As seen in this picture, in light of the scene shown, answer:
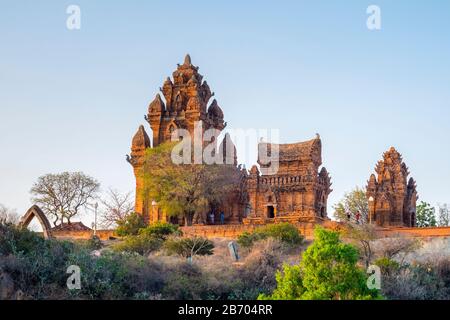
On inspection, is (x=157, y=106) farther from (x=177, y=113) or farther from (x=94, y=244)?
(x=94, y=244)

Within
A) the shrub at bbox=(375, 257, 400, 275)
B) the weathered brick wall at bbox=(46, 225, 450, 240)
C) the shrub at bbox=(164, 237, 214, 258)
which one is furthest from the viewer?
the weathered brick wall at bbox=(46, 225, 450, 240)

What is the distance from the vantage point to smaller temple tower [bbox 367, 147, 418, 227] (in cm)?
5788

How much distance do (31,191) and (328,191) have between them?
1972 centimetres

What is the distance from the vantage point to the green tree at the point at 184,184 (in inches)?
2302

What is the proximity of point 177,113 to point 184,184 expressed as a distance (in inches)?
281

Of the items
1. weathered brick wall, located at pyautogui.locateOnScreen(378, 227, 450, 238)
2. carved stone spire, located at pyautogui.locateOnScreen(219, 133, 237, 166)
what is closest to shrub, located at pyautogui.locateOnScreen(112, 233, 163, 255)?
weathered brick wall, located at pyautogui.locateOnScreen(378, 227, 450, 238)

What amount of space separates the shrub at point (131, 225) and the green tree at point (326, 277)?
25.0 metres

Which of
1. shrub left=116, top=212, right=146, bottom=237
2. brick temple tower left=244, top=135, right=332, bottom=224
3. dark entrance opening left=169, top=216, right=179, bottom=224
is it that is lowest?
shrub left=116, top=212, right=146, bottom=237

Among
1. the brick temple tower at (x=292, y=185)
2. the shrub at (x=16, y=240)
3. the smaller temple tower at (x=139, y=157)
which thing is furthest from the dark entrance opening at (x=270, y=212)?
the shrub at (x=16, y=240)

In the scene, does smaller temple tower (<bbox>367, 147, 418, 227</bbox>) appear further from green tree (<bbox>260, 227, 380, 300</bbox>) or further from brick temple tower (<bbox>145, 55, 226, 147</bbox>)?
green tree (<bbox>260, 227, 380, 300</bbox>)

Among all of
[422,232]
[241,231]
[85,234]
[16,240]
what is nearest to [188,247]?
[241,231]

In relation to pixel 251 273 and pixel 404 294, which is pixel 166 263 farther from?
pixel 404 294

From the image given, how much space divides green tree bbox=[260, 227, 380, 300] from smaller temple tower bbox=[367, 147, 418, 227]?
90.4 ft
